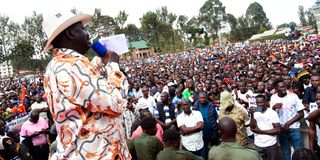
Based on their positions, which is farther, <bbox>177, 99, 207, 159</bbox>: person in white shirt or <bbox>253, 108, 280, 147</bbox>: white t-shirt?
<bbox>177, 99, 207, 159</bbox>: person in white shirt

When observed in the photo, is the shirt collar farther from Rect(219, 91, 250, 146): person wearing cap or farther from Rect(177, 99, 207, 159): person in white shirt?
Rect(219, 91, 250, 146): person wearing cap

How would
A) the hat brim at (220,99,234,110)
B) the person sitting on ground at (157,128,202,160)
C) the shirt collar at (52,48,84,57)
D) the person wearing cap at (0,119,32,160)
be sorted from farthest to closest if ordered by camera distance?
the hat brim at (220,99,234,110), the person wearing cap at (0,119,32,160), the person sitting on ground at (157,128,202,160), the shirt collar at (52,48,84,57)

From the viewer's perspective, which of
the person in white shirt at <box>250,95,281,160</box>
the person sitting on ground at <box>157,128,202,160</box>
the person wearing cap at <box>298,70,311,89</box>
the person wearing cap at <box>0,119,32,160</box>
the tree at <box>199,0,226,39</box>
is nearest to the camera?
the person sitting on ground at <box>157,128,202,160</box>

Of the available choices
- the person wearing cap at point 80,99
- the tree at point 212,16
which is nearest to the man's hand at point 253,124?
the person wearing cap at point 80,99

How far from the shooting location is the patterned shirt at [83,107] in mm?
1358

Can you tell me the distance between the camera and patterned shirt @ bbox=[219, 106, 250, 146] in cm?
512

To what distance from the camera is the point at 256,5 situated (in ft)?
297

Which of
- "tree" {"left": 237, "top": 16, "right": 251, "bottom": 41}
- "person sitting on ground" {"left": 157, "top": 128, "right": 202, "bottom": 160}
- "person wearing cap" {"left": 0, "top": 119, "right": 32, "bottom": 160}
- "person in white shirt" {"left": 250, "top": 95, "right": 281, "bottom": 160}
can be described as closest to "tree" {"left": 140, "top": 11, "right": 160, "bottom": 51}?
"tree" {"left": 237, "top": 16, "right": 251, "bottom": 41}

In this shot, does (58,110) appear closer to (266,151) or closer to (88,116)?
(88,116)

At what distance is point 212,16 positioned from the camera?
7475 cm

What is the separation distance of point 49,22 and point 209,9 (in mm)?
77194

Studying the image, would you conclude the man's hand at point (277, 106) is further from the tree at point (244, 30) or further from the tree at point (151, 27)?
the tree at point (244, 30)

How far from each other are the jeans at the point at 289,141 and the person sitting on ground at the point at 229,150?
8.14 feet

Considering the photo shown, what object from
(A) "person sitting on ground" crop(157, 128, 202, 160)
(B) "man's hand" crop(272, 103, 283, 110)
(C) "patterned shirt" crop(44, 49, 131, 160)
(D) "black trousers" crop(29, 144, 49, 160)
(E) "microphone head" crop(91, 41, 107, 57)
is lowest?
(D) "black trousers" crop(29, 144, 49, 160)
